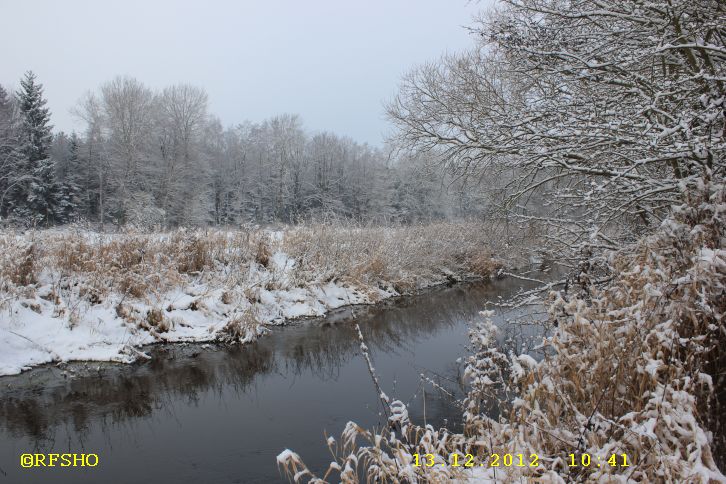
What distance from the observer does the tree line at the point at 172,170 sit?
30869mm

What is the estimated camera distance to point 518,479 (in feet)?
8.05

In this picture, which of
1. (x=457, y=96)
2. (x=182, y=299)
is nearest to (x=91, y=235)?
(x=182, y=299)

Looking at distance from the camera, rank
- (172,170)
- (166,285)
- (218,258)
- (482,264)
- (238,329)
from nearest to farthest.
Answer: (238,329), (166,285), (218,258), (482,264), (172,170)

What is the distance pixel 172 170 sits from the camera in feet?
121

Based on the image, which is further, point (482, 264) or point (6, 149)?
point (6, 149)

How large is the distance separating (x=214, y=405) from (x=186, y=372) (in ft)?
4.24

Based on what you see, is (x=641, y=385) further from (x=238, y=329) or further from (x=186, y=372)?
(x=238, y=329)

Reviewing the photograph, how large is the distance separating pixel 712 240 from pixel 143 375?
734 centimetres

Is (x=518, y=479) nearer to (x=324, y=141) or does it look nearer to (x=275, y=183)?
(x=275, y=183)

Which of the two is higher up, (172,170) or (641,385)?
(172,170)
